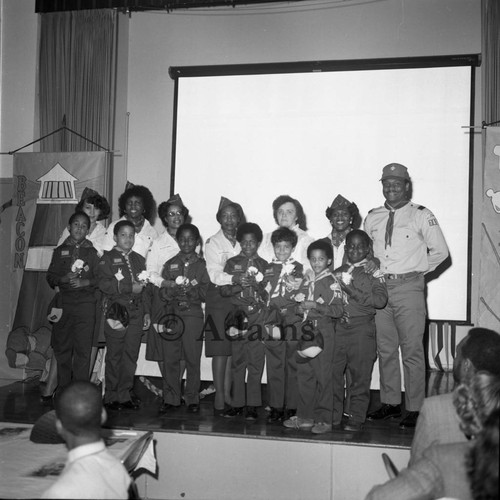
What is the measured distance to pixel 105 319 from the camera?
464 cm

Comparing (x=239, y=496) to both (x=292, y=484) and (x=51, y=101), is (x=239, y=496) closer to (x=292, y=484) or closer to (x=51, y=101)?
(x=292, y=484)

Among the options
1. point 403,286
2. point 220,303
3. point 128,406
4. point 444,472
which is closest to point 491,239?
point 403,286

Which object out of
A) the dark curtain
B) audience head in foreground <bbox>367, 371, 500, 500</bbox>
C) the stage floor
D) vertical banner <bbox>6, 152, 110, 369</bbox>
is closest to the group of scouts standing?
the stage floor

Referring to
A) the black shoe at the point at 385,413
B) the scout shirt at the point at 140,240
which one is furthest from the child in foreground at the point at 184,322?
the black shoe at the point at 385,413

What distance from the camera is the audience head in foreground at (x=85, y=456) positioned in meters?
1.75

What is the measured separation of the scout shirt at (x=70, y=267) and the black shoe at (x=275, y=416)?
1.56m

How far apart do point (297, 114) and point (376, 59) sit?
33.3 inches

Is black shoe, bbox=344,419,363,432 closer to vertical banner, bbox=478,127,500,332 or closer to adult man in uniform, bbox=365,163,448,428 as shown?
adult man in uniform, bbox=365,163,448,428

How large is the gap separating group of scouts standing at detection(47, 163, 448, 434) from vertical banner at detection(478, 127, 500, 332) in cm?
81

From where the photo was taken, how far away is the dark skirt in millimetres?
4461

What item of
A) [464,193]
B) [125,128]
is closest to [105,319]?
[125,128]

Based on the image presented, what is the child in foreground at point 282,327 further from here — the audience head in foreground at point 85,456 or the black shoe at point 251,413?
the audience head in foreground at point 85,456

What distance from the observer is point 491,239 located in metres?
4.95

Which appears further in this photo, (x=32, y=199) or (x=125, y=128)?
(x=125, y=128)
